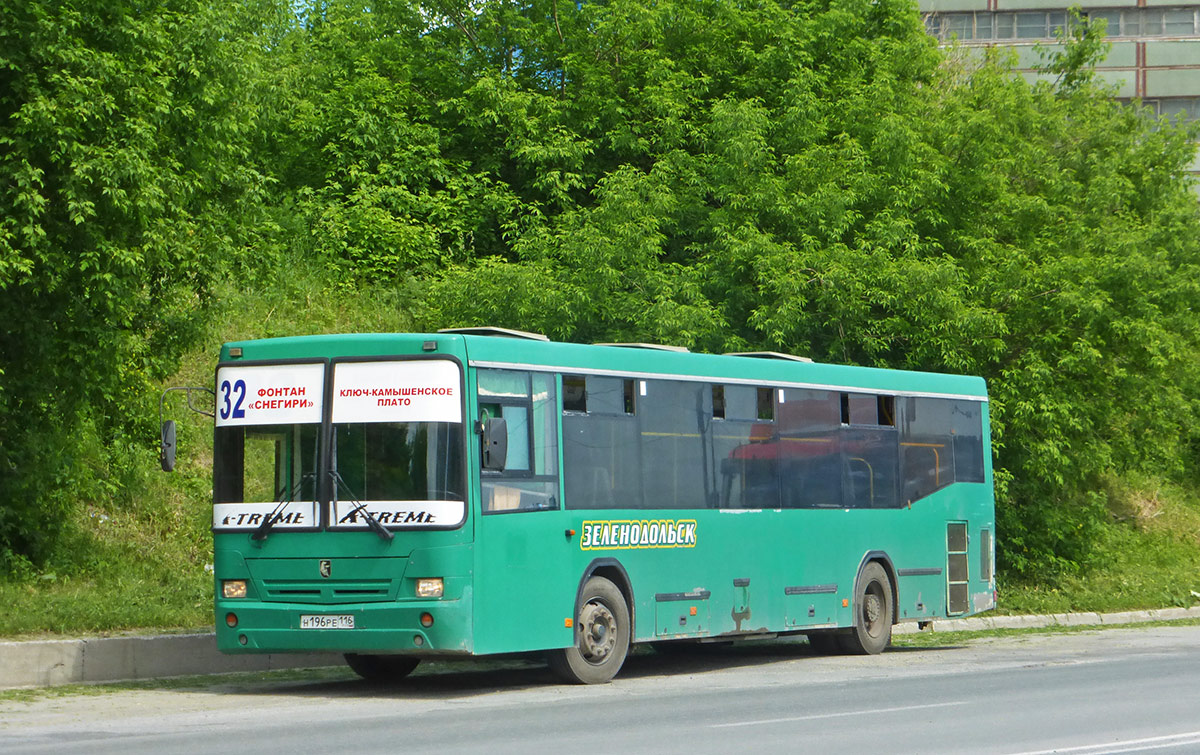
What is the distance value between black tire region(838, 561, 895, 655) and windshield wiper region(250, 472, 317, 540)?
7.74 meters

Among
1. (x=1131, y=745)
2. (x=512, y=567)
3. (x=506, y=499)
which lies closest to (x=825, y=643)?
(x=512, y=567)

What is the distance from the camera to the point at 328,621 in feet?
41.9

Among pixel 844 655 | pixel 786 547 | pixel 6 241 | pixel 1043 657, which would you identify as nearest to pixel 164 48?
pixel 6 241

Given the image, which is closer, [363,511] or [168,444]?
[363,511]

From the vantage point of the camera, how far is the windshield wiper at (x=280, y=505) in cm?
1302

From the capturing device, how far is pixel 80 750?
934cm

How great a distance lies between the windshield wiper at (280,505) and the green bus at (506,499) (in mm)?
22

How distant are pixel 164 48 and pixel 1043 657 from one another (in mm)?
12121

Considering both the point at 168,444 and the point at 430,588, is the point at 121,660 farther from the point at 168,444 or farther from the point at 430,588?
the point at 430,588

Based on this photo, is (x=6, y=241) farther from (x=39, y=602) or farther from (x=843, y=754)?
(x=843, y=754)

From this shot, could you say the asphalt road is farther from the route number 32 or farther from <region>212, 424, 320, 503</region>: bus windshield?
the route number 32

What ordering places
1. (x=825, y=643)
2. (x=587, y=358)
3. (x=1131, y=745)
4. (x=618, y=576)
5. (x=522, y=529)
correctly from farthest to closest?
(x=825, y=643)
(x=618, y=576)
(x=587, y=358)
(x=522, y=529)
(x=1131, y=745)

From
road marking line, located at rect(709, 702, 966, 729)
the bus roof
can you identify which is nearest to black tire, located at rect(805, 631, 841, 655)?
the bus roof

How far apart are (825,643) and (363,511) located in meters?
8.11
